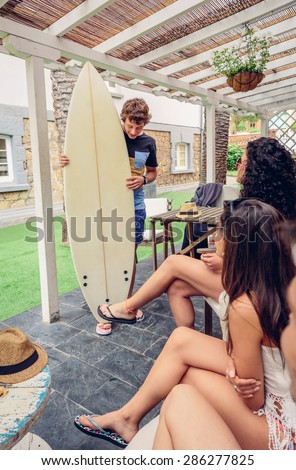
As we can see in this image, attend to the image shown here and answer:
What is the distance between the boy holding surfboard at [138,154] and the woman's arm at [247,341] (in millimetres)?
1618

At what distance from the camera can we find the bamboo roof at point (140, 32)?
232 cm

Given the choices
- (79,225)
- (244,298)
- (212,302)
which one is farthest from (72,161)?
(244,298)

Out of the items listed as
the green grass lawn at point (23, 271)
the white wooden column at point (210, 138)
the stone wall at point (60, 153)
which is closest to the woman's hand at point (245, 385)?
the green grass lawn at point (23, 271)

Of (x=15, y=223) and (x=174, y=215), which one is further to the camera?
(x=15, y=223)

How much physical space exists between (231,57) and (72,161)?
215 centimetres

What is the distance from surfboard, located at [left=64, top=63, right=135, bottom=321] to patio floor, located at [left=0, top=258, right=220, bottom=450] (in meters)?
0.29

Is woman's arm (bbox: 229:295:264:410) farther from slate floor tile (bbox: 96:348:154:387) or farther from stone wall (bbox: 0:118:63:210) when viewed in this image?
stone wall (bbox: 0:118:63:210)

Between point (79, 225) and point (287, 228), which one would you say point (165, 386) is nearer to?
point (287, 228)

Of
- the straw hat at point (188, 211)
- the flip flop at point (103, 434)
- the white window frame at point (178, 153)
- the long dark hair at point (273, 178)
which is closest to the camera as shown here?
the flip flop at point (103, 434)

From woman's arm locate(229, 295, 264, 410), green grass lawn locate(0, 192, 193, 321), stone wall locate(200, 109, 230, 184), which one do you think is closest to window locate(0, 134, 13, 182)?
green grass lawn locate(0, 192, 193, 321)

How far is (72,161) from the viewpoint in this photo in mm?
2635

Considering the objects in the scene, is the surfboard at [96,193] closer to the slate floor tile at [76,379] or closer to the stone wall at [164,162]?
the slate floor tile at [76,379]

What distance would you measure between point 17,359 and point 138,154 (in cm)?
195

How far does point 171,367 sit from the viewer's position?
4.25 ft
